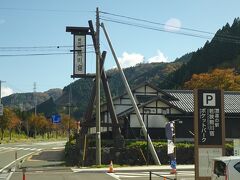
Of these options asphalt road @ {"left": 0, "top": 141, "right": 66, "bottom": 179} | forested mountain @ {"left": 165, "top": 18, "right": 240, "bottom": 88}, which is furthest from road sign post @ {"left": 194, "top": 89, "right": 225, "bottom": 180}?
forested mountain @ {"left": 165, "top": 18, "right": 240, "bottom": 88}

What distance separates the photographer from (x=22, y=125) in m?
105

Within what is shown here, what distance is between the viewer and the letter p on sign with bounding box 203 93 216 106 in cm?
1616

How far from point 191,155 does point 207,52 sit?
242ft

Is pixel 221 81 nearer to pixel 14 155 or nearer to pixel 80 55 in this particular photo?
pixel 14 155

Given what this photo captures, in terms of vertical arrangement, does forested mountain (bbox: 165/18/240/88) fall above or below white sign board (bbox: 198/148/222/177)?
above

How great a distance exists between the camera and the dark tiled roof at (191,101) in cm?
3984

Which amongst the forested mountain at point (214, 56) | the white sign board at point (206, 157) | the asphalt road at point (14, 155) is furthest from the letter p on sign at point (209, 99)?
the forested mountain at point (214, 56)

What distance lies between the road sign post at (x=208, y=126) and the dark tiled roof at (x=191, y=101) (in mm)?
22835

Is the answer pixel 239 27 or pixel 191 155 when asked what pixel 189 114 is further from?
pixel 239 27

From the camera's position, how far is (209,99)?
53.3 feet

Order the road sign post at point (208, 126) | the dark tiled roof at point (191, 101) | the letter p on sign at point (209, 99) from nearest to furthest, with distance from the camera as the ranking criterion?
1. the road sign post at point (208, 126)
2. the letter p on sign at point (209, 99)
3. the dark tiled roof at point (191, 101)

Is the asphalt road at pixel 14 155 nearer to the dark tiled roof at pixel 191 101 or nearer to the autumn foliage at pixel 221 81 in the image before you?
the dark tiled roof at pixel 191 101

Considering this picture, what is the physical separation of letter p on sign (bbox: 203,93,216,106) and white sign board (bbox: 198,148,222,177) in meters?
1.62

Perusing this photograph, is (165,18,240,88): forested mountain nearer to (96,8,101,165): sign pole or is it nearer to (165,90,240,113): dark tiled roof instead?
(165,90,240,113): dark tiled roof
